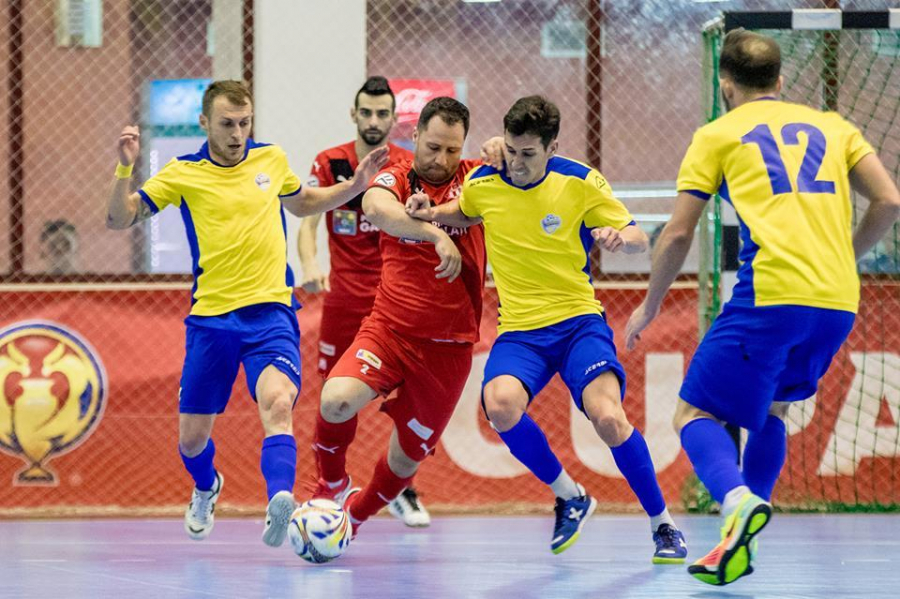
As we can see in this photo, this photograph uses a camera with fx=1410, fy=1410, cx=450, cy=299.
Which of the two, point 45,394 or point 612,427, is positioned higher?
point 612,427

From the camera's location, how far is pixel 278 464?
5.38 metres

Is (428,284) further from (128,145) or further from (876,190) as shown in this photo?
(876,190)

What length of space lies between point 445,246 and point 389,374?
0.64 metres

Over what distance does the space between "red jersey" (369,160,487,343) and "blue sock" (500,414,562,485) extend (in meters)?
0.53

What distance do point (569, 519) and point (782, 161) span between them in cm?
181

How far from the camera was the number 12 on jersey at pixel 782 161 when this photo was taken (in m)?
4.36

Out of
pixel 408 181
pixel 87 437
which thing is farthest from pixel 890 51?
pixel 87 437

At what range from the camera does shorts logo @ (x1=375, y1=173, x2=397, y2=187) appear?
5.86 meters

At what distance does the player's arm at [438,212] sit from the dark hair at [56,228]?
398cm

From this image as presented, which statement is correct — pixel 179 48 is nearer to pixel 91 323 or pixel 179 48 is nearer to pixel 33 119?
pixel 33 119

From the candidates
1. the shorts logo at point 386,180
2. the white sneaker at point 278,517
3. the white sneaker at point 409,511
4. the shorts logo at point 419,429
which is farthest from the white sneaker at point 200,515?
the shorts logo at point 386,180

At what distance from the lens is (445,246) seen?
215 inches

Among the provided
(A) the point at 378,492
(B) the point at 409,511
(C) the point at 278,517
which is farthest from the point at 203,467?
(B) the point at 409,511

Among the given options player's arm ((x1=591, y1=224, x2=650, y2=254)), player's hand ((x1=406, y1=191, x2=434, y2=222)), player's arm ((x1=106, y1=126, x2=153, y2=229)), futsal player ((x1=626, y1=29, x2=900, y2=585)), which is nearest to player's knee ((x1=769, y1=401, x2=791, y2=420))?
futsal player ((x1=626, y1=29, x2=900, y2=585))
